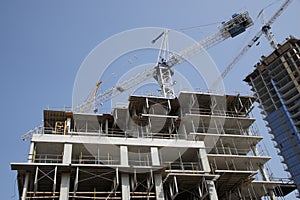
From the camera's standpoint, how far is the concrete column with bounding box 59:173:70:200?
26766 millimetres

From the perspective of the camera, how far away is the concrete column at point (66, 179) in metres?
26.9

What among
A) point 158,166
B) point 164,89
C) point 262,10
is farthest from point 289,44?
point 158,166

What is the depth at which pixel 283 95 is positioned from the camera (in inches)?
2714

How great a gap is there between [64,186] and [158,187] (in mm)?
8290

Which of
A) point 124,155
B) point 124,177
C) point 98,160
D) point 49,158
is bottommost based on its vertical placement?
point 124,177

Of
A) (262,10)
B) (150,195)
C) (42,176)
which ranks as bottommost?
(150,195)

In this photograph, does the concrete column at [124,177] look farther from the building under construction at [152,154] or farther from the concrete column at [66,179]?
the concrete column at [66,179]

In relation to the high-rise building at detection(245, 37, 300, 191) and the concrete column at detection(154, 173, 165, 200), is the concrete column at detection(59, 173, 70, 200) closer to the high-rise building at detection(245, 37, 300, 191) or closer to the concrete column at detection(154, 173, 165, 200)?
the concrete column at detection(154, 173, 165, 200)

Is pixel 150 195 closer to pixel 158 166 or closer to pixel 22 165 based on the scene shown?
pixel 158 166

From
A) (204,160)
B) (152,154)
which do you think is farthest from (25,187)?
(204,160)

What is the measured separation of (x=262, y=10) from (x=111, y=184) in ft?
250

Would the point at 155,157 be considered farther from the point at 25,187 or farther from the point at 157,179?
the point at 25,187

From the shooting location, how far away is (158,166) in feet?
98.3

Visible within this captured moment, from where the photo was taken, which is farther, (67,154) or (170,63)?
(170,63)
